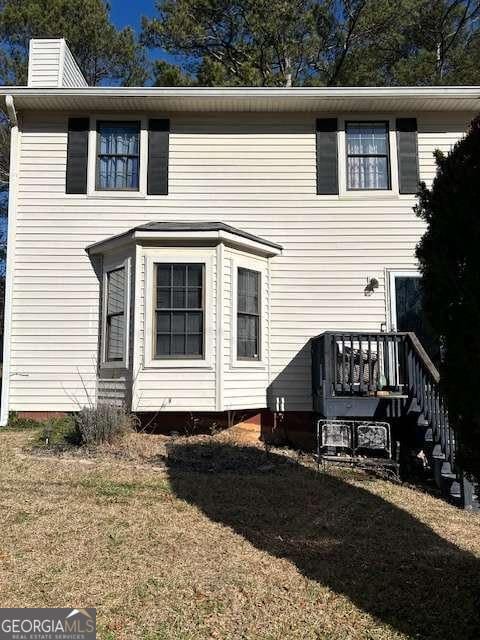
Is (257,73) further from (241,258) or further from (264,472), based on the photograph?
(264,472)

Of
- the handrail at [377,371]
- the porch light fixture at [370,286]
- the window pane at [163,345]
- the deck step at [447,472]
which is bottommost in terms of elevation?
the deck step at [447,472]

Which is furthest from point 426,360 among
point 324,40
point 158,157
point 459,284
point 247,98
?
point 324,40

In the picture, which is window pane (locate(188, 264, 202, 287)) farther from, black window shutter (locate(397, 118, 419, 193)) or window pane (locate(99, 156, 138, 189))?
black window shutter (locate(397, 118, 419, 193))

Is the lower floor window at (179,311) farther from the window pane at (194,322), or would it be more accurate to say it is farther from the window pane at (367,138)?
the window pane at (367,138)

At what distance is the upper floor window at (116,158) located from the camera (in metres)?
9.03

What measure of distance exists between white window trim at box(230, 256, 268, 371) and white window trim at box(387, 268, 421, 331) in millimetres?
2046

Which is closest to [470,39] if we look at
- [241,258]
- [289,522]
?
[241,258]

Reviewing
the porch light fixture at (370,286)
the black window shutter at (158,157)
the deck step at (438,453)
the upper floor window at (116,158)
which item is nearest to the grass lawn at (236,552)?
the deck step at (438,453)

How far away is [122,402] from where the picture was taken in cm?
785

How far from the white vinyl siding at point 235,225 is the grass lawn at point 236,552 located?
Result: 2695 mm

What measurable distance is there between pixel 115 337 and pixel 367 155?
5.25 metres

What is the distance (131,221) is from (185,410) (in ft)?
11.1

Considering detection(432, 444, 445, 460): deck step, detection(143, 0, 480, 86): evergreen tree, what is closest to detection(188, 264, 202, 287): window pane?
detection(432, 444, 445, 460): deck step

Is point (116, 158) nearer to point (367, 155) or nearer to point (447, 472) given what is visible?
point (367, 155)
